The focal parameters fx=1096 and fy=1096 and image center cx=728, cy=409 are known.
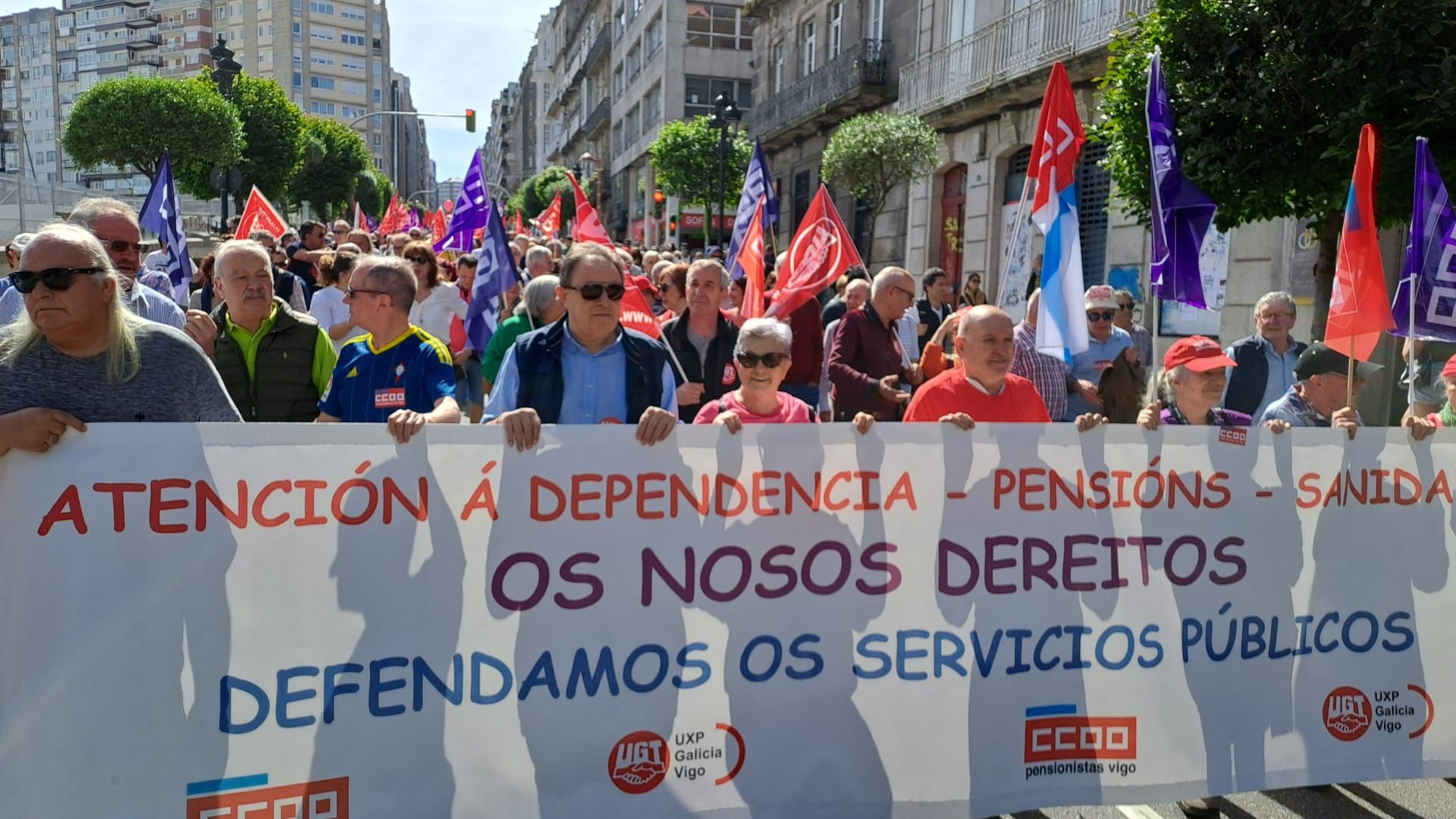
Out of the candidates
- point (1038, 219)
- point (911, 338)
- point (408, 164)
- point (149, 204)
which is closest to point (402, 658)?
point (1038, 219)

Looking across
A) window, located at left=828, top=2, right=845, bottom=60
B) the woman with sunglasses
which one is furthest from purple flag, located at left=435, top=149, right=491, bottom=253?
window, located at left=828, top=2, right=845, bottom=60

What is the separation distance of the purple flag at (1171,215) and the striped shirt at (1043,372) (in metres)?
1.08

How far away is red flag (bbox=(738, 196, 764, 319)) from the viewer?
7.51 metres

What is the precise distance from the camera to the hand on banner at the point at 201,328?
166 inches

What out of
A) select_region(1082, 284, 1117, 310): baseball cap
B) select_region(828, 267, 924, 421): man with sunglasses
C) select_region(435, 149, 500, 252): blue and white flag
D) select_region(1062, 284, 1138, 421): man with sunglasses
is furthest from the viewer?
select_region(435, 149, 500, 252): blue and white flag

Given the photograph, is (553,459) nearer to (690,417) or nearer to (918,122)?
(690,417)

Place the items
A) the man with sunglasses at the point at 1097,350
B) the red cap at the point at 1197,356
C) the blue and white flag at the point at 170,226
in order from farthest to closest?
the blue and white flag at the point at 170,226
the man with sunglasses at the point at 1097,350
the red cap at the point at 1197,356

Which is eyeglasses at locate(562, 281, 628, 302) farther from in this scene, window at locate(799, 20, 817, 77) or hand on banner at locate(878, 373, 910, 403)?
window at locate(799, 20, 817, 77)

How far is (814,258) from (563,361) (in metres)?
→ 3.93

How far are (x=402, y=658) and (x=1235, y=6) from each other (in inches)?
261

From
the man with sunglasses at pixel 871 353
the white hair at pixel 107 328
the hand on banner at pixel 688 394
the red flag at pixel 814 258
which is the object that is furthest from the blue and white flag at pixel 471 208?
the white hair at pixel 107 328

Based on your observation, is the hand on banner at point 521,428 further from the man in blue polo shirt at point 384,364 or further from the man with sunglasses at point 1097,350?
the man with sunglasses at point 1097,350

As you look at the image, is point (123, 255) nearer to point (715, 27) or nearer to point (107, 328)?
point (107, 328)

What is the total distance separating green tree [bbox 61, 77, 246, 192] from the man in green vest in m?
29.7
